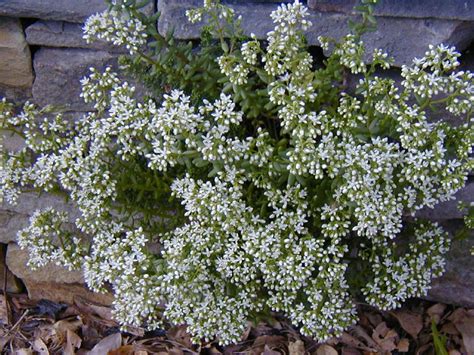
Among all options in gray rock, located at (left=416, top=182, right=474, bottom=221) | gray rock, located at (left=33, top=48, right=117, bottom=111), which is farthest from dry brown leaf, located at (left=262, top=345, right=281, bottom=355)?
gray rock, located at (left=33, top=48, right=117, bottom=111)

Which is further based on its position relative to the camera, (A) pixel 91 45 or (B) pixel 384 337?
(B) pixel 384 337

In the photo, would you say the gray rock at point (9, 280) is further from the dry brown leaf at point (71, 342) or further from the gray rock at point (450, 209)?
the gray rock at point (450, 209)

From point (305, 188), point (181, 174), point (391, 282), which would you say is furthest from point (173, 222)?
point (391, 282)

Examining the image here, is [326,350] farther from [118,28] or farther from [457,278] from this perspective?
[118,28]

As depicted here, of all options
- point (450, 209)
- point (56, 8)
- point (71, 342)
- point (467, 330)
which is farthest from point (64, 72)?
point (467, 330)

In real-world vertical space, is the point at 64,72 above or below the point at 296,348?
above

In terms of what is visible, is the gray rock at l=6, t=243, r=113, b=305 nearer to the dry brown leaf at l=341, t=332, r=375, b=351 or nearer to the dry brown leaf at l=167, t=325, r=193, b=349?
the dry brown leaf at l=167, t=325, r=193, b=349

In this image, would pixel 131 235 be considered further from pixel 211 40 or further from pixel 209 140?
pixel 211 40
